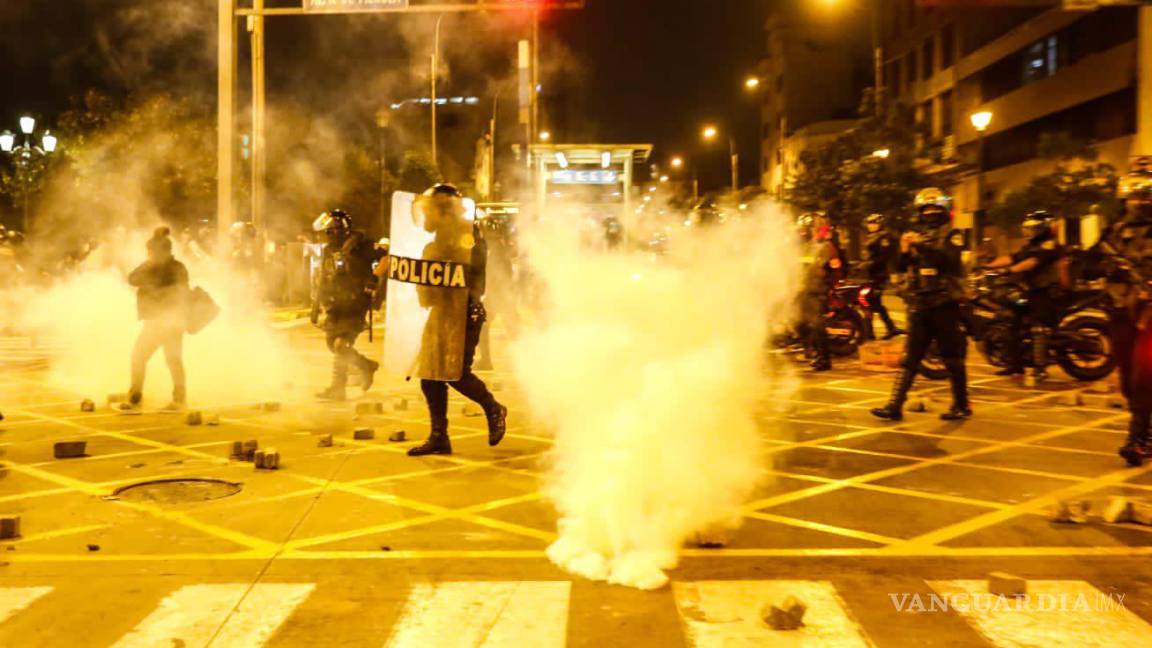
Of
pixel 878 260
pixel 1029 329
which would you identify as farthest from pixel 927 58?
pixel 1029 329

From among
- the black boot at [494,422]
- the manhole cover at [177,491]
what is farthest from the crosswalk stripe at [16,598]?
the black boot at [494,422]

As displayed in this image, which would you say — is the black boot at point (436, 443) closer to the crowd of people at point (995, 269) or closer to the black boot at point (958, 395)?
the crowd of people at point (995, 269)

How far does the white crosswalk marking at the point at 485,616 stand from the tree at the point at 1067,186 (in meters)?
20.2

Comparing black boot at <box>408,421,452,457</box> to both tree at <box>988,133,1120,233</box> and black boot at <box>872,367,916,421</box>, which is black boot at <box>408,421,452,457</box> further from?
tree at <box>988,133,1120,233</box>

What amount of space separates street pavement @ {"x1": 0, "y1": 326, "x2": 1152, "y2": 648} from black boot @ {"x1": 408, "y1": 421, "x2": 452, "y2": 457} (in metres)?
0.15

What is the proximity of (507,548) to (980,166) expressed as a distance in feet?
68.3

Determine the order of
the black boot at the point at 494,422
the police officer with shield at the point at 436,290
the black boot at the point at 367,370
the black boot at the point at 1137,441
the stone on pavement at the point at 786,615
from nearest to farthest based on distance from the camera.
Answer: the stone on pavement at the point at 786,615 → the black boot at the point at 1137,441 → the police officer with shield at the point at 436,290 → the black boot at the point at 494,422 → the black boot at the point at 367,370

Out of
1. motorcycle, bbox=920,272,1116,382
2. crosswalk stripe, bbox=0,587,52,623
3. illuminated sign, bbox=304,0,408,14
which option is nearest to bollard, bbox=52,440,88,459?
crosswalk stripe, bbox=0,587,52,623

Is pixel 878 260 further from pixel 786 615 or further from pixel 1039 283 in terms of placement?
pixel 786 615

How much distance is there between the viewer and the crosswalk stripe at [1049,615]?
12.9 feet

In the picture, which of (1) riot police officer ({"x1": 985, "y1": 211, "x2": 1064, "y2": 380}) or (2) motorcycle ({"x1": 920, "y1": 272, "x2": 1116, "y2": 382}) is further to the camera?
(1) riot police officer ({"x1": 985, "y1": 211, "x2": 1064, "y2": 380})

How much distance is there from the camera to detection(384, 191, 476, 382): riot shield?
7227 millimetres

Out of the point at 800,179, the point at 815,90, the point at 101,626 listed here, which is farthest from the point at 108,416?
the point at 815,90

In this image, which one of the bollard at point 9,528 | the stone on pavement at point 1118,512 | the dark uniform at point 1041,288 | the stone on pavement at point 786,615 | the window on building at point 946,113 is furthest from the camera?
the window on building at point 946,113
